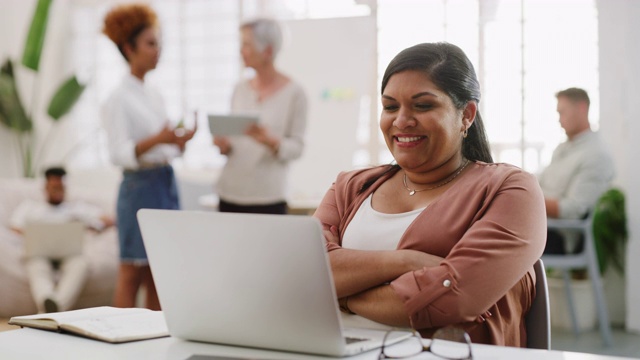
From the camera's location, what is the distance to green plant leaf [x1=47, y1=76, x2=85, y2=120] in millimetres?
6383

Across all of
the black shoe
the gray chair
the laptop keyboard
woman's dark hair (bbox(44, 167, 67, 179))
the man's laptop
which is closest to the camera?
the man's laptop

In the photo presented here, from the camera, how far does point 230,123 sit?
3.41 metres

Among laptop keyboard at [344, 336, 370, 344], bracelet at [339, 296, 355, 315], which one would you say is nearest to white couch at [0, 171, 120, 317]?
bracelet at [339, 296, 355, 315]

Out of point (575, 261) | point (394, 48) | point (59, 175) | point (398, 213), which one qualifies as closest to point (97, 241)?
point (59, 175)

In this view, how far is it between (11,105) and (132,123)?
343cm

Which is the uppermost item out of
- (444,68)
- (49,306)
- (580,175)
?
(444,68)

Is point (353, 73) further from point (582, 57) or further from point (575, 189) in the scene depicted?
point (575, 189)

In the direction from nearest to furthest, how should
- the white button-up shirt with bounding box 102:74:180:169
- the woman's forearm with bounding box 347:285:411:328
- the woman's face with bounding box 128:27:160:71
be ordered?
the woman's forearm with bounding box 347:285:411:328 → the white button-up shirt with bounding box 102:74:180:169 → the woman's face with bounding box 128:27:160:71

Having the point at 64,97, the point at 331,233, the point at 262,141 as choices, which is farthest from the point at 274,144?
the point at 64,97

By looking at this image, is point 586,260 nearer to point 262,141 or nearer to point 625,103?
point 625,103

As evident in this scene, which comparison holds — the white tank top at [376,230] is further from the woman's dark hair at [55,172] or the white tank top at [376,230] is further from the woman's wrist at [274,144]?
the woman's dark hair at [55,172]

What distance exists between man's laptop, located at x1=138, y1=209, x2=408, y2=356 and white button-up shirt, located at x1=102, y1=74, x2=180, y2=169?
2.00m

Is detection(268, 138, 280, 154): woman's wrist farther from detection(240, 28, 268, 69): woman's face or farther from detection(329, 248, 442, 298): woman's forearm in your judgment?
detection(329, 248, 442, 298): woman's forearm

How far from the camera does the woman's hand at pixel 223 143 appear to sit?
11.7 ft
